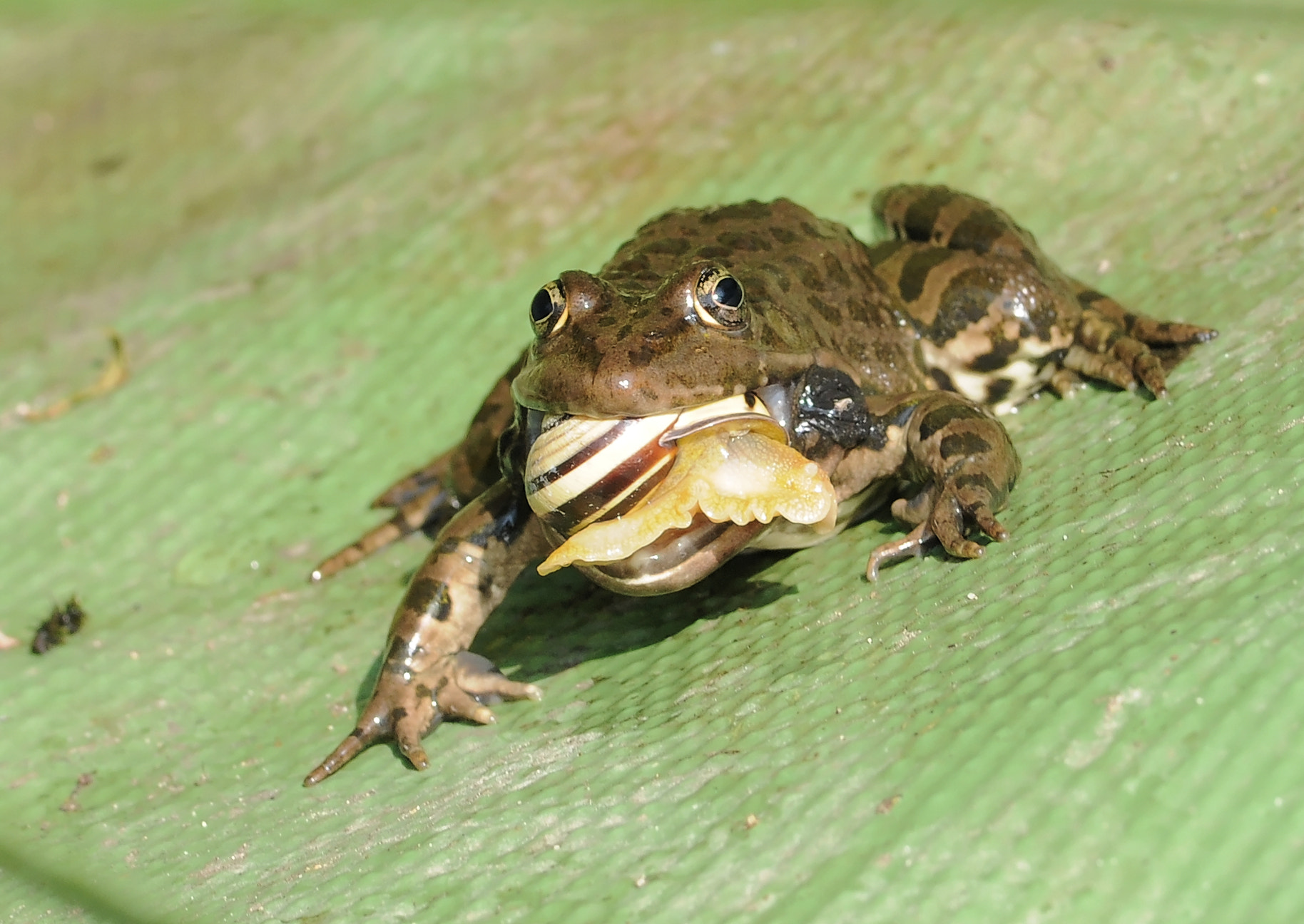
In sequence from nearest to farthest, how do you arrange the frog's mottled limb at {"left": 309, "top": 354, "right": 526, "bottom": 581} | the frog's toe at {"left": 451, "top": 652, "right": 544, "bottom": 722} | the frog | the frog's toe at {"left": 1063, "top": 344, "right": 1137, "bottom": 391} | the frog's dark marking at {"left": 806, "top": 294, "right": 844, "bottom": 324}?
the frog → the frog's toe at {"left": 451, "top": 652, "right": 544, "bottom": 722} → the frog's dark marking at {"left": 806, "top": 294, "right": 844, "bottom": 324} → the frog's toe at {"left": 1063, "top": 344, "right": 1137, "bottom": 391} → the frog's mottled limb at {"left": 309, "top": 354, "right": 526, "bottom": 581}

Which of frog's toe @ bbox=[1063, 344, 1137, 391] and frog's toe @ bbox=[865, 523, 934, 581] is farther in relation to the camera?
frog's toe @ bbox=[1063, 344, 1137, 391]

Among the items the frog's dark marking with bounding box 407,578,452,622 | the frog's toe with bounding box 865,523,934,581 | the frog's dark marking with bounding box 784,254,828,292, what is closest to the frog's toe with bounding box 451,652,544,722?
the frog's dark marking with bounding box 407,578,452,622

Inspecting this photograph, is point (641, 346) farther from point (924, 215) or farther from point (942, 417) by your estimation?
point (924, 215)

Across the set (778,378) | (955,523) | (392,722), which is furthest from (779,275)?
(392,722)

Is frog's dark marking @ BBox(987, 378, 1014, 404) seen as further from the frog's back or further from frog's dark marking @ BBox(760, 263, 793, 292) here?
frog's dark marking @ BBox(760, 263, 793, 292)

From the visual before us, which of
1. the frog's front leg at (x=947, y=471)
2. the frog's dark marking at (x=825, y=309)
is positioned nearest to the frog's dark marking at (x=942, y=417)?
the frog's front leg at (x=947, y=471)

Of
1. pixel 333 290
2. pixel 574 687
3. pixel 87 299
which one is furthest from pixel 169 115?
pixel 574 687

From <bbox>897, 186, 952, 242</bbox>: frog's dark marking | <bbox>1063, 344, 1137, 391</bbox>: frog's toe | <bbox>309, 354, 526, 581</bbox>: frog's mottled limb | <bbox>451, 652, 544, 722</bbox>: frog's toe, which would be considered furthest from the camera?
<bbox>897, 186, 952, 242</bbox>: frog's dark marking

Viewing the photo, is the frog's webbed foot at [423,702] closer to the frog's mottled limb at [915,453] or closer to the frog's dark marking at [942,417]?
the frog's mottled limb at [915,453]

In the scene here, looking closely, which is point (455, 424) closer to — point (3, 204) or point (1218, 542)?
point (1218, 542)
